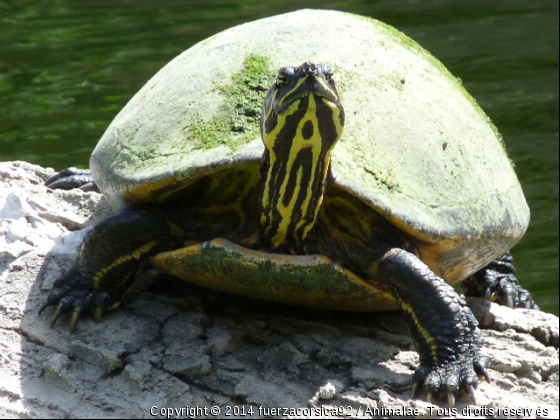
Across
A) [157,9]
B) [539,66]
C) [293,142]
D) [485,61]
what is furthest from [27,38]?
[293,142]

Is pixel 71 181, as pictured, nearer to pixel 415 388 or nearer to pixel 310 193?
pixel 310 193

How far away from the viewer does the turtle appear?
310 cm

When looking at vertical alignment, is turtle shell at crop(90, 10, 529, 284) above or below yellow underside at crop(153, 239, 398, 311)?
above

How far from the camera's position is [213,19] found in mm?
8672

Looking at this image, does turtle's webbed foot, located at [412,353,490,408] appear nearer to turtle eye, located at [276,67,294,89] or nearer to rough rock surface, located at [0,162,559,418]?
rough rock surface, located at [0,162,559,418]

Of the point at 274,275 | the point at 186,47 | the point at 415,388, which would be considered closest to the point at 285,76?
the point at 274,275

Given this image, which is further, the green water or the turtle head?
the green water

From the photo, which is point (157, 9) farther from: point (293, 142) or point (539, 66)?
point (293, 142)

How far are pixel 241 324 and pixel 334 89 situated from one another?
1.04m

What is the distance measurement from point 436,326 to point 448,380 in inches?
8.2

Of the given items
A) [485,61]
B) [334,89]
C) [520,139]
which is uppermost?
[334,89]

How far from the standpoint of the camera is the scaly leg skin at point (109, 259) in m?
3.33

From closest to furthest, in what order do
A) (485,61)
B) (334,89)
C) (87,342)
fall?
(334,89)
(87,342)
(485,61)

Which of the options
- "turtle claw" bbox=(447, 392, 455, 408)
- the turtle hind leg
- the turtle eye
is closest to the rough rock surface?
"turtle claw" bbox=(447, 392, 455, 408)
